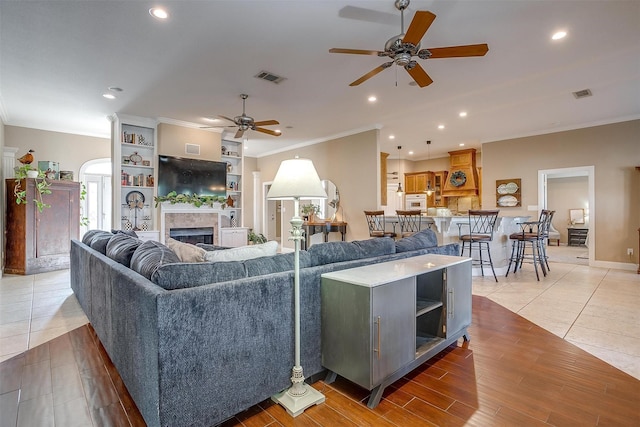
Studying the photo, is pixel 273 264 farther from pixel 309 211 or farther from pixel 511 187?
pixel 511 187

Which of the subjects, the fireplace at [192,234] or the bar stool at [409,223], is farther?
the fireplace at [192,234]

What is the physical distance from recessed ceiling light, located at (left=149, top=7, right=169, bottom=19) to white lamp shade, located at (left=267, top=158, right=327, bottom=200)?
1.97 metres

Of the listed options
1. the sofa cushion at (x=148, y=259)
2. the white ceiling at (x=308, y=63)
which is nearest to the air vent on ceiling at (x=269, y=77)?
the white ceiling at (x=308, y=63)

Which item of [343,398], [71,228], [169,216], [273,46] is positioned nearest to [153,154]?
[169,216]

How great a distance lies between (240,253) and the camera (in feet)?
6.43

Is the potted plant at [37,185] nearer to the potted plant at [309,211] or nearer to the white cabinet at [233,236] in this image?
the white cabinet at [233,236]

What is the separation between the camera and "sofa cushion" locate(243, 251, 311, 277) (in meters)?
1.80

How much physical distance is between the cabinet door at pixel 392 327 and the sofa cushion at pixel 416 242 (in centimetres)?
83

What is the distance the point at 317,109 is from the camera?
5.30m

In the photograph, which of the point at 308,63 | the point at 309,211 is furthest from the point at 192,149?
the point at 308,63

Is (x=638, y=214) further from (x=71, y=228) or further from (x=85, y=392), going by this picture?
(x=71, y=228)

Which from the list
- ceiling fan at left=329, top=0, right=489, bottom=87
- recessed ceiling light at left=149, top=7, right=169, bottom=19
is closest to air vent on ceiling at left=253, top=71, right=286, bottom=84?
recessed ceiling light at left=149, top=7, right=169, bottom=19

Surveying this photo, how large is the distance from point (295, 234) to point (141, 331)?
901 millimetres

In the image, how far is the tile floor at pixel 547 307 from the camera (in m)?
2.61
